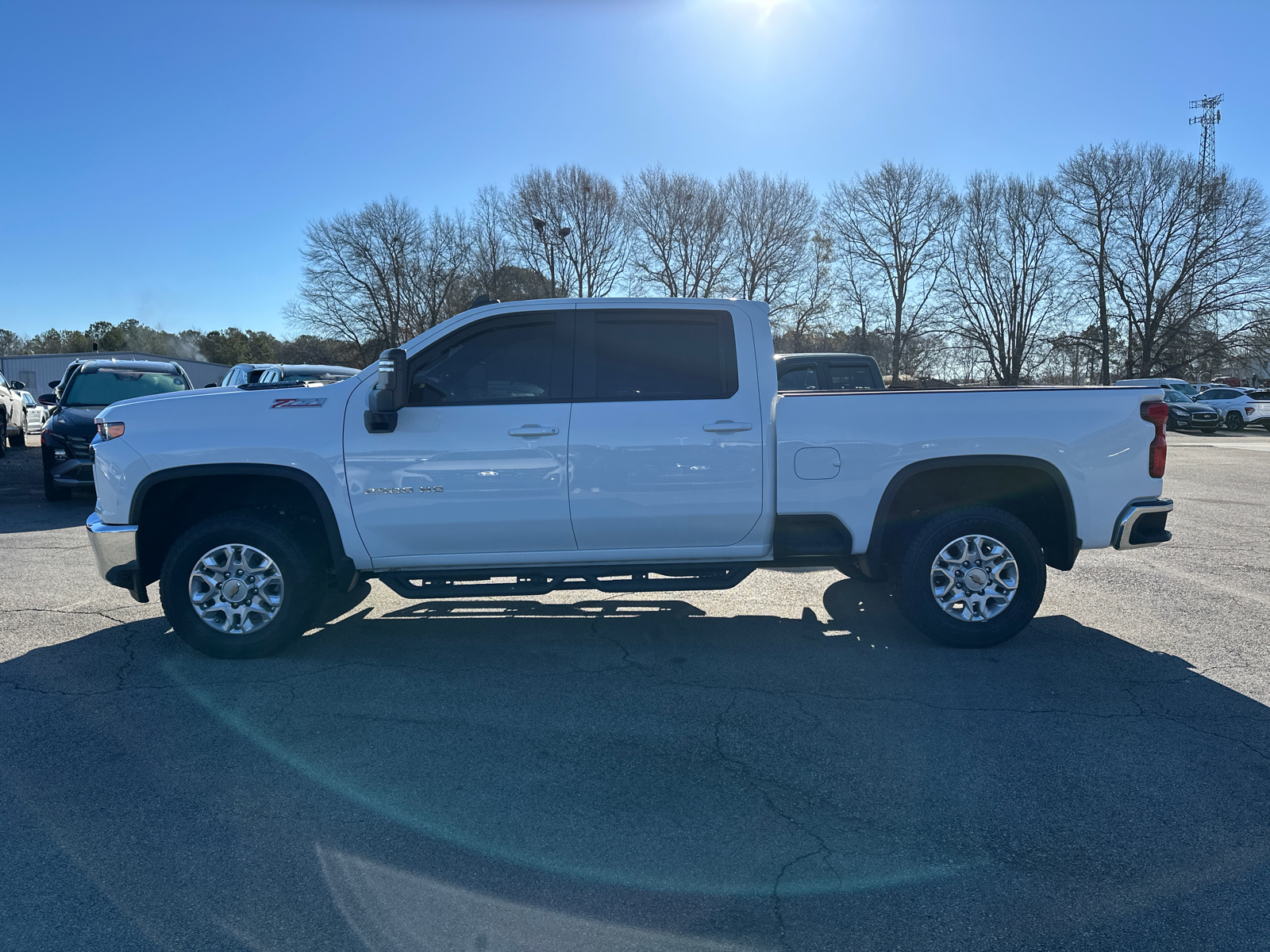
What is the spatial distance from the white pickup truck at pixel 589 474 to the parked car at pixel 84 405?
6918mm

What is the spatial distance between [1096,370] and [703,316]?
55.7 m

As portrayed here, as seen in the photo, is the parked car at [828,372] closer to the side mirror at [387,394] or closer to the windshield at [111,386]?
the side mirror at [387,394]

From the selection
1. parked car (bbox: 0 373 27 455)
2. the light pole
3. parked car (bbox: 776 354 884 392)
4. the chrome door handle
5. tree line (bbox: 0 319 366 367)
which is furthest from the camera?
tree line (bbox: 0 319 366 367)

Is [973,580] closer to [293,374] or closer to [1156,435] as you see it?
[1156,435]

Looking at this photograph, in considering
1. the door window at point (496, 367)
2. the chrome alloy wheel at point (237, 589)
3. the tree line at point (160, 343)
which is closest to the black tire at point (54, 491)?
the chrome alloy wheel at point (237, 589)

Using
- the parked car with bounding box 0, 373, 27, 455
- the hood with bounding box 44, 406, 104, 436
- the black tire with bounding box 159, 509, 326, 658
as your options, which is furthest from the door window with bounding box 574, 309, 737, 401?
the parked car with bounding box 0, 373, 27, 455

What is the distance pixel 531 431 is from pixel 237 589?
6.48 ft

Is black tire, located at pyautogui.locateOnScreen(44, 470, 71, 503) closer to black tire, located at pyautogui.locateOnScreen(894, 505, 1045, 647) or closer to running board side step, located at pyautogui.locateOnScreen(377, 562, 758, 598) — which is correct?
running board side step, located at pyautogui.locateOnScreen(377, 562, 758, 598)

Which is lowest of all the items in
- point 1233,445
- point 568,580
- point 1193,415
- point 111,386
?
point 1233,445

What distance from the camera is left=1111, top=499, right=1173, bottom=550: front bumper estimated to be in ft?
16.7

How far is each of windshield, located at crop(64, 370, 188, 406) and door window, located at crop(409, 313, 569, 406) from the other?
28.2 ft

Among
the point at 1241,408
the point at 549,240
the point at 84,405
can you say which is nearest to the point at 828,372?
the point at 84,405

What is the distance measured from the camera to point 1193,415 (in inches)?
1249

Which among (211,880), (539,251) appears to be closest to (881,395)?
(211,880)
